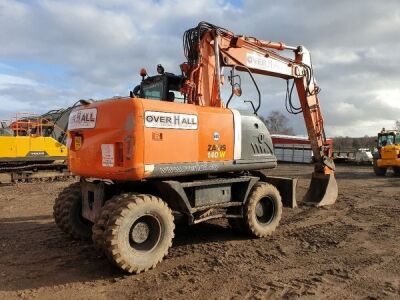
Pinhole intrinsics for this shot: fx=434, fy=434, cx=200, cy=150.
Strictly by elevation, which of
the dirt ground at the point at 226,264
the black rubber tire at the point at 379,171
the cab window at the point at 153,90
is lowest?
the dirt ground at the point at 226,264

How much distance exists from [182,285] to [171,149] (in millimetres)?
1919

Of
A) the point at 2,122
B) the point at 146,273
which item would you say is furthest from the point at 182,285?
the point at 2,122

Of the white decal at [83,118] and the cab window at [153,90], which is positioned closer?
the white decal at [83,118]

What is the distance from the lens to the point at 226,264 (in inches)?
239

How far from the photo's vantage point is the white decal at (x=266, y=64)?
895 cm

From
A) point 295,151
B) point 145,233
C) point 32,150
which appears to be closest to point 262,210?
point 145,233

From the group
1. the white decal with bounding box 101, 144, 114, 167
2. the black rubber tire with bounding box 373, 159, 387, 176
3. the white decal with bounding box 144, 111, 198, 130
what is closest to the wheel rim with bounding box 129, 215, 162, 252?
the white decal with bounding box 101, 144, 114, 167

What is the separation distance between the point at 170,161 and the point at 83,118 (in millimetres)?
1529

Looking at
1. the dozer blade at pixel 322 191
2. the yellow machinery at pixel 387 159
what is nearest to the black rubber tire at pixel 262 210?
the dozer blade at pixel 322 191

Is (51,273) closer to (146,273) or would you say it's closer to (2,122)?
(146,273)

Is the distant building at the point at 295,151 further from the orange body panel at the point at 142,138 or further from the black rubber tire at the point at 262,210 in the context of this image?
the orange body panel at the point at 142,138

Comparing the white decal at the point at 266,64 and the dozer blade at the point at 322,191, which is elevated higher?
the white decal at the point at 266,64

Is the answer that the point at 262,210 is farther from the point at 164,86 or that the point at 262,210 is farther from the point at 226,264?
the point at 164,86

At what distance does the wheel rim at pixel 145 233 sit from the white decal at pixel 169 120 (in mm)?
1281
